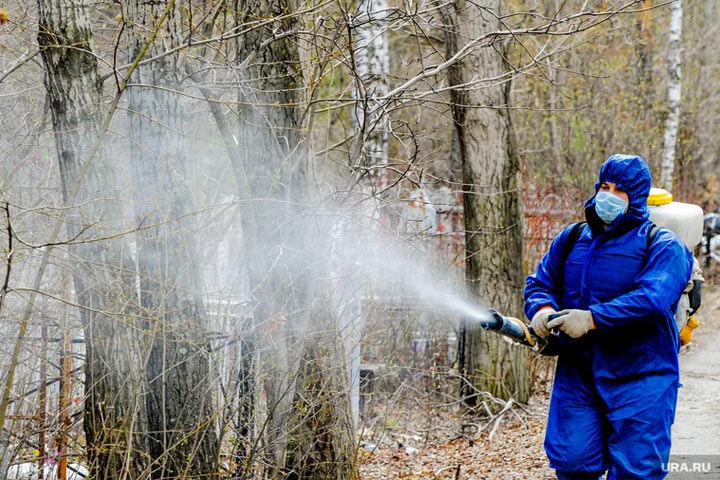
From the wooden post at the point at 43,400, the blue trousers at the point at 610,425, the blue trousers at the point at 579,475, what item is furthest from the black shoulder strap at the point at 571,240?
the wooden post at the point at 43,400

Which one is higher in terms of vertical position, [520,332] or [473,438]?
[520,332]

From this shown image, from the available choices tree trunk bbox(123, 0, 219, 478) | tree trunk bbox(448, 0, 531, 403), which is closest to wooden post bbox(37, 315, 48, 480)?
tree trunk bbox(123, 0, 219, 478)

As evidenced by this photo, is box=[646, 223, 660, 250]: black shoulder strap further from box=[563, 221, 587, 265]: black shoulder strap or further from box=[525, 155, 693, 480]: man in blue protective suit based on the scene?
box=[563, 221, 587, 265]: black shoulder strap

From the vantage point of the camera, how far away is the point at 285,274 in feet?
18.1

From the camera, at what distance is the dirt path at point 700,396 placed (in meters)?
7.26

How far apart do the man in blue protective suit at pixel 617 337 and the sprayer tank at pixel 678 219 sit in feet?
1.65

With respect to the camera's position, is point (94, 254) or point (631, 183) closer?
point (631, 183)

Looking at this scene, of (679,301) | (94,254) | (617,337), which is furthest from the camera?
(94,254)

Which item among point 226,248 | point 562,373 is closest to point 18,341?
point 562,373

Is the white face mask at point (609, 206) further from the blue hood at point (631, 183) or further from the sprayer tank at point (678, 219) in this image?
the sprayer tank at point (678, 219)

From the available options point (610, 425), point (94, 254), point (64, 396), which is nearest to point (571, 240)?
point (610, 425)

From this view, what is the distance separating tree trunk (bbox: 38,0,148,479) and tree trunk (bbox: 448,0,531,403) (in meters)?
4.19

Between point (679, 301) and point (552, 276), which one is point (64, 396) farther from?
point (679, 301)

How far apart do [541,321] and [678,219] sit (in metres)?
1.13
